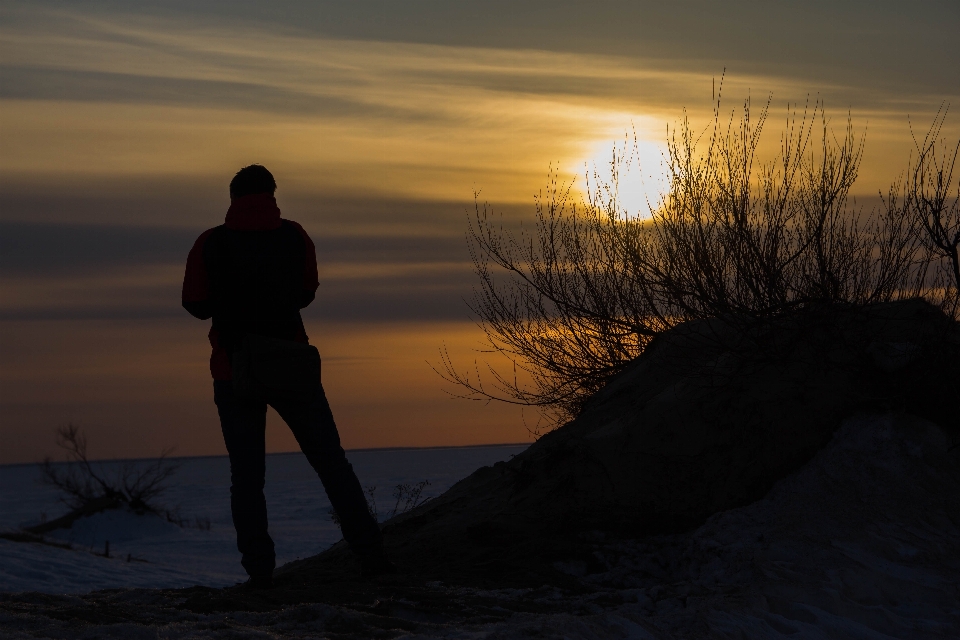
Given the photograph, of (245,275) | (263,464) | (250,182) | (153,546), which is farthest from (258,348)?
(153,546)

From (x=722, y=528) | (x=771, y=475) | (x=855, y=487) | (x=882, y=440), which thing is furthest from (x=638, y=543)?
(x=882, y=440)

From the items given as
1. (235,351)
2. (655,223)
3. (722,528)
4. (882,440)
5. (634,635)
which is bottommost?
(634,635)

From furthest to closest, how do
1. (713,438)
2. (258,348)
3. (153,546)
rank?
1. (153,546)
2. (713,438)
3. (258,348)

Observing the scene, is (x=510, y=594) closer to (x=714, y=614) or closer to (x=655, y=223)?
(x=714, y=614)

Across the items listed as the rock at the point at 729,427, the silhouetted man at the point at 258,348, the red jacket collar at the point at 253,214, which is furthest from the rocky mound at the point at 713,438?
the red jacket collar at the point at 253,214

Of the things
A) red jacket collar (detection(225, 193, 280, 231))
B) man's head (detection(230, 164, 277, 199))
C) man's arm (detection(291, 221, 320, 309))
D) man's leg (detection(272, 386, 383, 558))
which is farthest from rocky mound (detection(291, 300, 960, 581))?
man's head (detection(230, 164, 277, 199))

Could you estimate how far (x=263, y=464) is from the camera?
488 cm

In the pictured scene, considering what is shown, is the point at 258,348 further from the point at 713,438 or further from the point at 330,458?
the point at 713,438

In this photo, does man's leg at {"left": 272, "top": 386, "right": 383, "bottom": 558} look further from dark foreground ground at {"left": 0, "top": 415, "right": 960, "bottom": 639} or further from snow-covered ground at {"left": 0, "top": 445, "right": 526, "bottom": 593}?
snow-covered ground at {"left": 0, "top": 445, "right": 526, "bottom": 593}

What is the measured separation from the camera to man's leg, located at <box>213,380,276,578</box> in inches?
190

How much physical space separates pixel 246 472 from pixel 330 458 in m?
0.43

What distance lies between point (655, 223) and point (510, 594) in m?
6.94

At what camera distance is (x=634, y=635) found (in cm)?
396

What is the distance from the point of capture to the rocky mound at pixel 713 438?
20.2 ft
